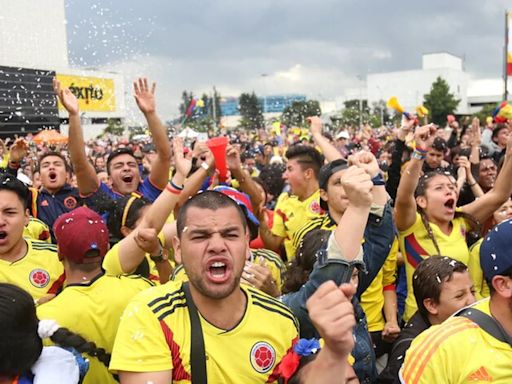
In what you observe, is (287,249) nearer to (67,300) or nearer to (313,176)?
(313,176)

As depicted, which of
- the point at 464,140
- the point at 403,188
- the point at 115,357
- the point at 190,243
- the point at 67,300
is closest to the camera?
the point at 115,357

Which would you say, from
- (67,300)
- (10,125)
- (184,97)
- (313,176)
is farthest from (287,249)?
(184,97)

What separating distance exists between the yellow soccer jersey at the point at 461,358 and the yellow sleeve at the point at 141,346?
949 mm

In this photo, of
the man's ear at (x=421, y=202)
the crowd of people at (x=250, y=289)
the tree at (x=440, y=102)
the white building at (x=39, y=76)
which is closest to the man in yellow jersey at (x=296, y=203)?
the crowd of people at (x=250, y=289)

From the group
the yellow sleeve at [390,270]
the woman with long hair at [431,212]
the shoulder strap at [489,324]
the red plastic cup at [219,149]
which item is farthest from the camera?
the red plastic cup at [219,149]

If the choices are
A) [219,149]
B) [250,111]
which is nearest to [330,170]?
[219,149]

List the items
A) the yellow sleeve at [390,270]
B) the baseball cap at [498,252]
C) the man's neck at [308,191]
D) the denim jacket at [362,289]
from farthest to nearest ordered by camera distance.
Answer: the man's neck at [308,191], the yellow sleeve at [390,270], the denim jacket at [362,289], the baseball cap at [498,252]

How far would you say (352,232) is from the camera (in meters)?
2.11

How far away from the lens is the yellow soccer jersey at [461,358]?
1.90m

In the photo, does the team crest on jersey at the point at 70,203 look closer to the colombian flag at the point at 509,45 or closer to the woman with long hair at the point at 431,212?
the woman with long hair at the point at 431,212

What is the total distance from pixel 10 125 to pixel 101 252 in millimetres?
27692

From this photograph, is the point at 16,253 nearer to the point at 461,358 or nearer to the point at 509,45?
the point at 461,358

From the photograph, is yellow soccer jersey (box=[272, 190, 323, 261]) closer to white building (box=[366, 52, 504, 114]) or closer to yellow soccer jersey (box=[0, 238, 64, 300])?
yellow soccer jersey (box=[0, 238, 64, 300])

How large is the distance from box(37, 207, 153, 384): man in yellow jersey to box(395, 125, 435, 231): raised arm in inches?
74.7
